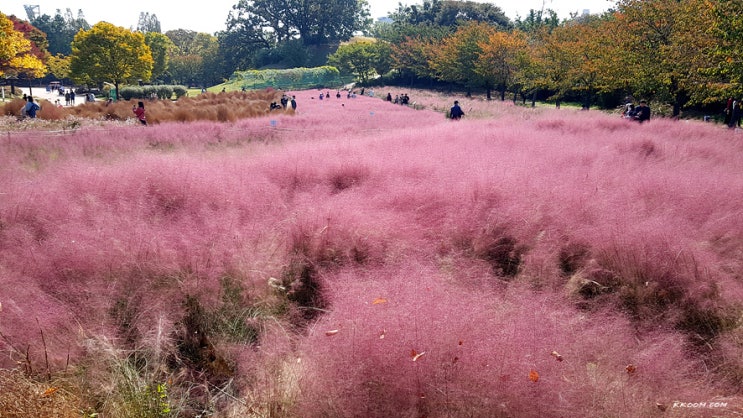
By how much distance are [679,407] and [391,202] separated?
3.77 meters

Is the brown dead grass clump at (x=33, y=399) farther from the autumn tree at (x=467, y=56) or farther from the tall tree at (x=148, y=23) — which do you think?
the tall tree at (x=148, y=23)

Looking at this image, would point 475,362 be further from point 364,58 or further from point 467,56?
point 364,58

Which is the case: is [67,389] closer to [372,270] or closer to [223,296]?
[223,296]

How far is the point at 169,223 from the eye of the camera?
16.1 feet

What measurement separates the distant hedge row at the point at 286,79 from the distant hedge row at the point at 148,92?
9.89 meters

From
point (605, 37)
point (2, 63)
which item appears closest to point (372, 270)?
point (605, 37)

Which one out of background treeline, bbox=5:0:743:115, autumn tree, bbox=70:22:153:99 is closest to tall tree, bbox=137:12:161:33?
background treeline, bbox=5:0:743:115

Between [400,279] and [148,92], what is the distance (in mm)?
54323

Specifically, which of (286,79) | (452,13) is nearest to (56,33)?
(286,79)

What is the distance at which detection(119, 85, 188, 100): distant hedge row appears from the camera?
44844 mm

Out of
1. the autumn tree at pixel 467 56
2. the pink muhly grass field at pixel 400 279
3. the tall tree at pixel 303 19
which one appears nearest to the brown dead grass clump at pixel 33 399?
the pink muhly grass field at pixel 400 279

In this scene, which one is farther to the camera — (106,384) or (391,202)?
(391,202)

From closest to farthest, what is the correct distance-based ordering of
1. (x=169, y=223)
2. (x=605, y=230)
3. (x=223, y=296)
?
(x=223, y=296), (x=605, y=230), (x=169, y=223)

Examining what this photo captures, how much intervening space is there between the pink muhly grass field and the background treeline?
11169mm
